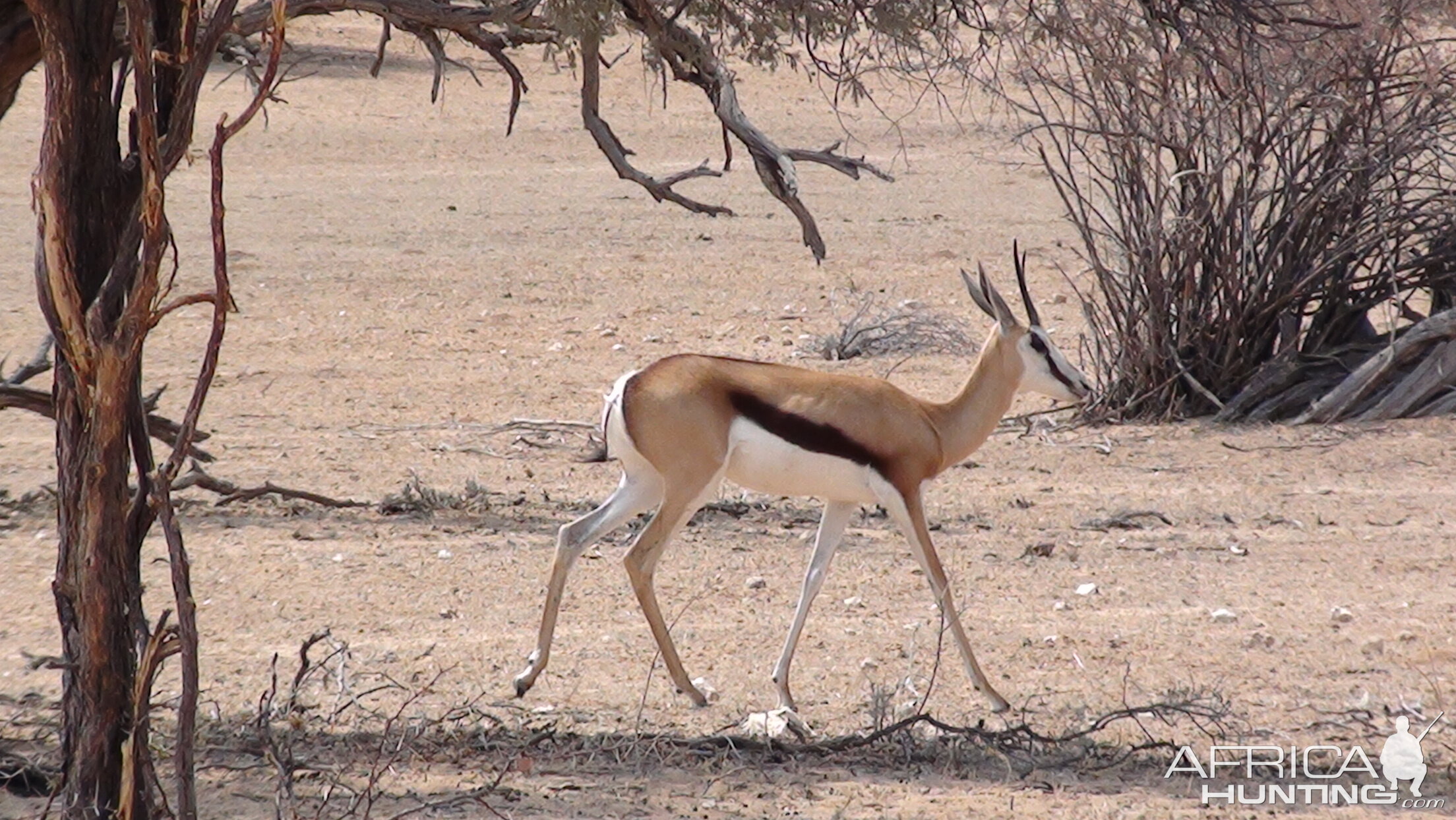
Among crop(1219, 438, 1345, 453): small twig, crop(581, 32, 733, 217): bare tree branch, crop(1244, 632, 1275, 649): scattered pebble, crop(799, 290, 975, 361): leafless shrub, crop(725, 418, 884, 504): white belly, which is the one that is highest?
crop(581, 32, 733, 217): bare tree branch

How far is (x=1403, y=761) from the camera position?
4.67 m

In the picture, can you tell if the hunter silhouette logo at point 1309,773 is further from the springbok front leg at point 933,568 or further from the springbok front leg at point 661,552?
the springbok front leg at point 661,552

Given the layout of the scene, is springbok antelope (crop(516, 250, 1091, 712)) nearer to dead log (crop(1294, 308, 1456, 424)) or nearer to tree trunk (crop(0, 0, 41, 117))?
tree trunk (crop(0, 0, 41, 117))

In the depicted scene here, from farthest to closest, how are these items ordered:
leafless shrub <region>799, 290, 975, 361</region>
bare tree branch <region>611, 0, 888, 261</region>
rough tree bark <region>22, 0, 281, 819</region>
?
1. leafless shrub <region>799, 290, 975, 361</region>
2. bare tree branch <region>611, 0, 888, 261</region>
3. rough tree bark <region>22, 0, 281, 819</region>

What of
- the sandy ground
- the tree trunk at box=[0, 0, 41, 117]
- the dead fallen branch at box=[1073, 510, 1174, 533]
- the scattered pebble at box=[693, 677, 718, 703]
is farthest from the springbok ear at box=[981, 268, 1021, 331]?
the tree trunk at box=[0, 0, 41, 117]

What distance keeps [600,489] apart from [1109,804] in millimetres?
3805

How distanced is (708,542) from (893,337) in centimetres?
432

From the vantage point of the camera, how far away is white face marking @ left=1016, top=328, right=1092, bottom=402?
6.09 metres

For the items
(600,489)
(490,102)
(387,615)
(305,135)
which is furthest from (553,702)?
(490,102)

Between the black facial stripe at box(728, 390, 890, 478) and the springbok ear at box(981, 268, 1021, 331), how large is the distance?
97 cm

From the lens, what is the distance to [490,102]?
73.7 feet

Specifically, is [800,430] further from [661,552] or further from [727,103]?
[727,103]

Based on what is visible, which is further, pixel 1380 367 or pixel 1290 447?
pixel 1380 367

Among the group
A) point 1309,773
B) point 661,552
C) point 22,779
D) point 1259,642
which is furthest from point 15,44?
point 1259,642
